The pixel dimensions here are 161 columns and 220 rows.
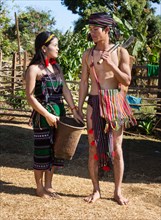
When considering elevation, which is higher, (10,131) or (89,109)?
(89,109)

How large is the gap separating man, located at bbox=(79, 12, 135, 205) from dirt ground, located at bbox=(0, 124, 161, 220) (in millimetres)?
226

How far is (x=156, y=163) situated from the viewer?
258 inches

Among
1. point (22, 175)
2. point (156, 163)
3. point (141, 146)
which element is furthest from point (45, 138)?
point (141, 146)

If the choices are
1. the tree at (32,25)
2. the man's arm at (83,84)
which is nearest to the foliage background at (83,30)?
the tree at (32,25)

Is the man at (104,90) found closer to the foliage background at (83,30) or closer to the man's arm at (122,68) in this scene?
the man's arm at (122,68)

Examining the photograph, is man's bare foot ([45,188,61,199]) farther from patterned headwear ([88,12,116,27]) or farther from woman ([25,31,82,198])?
patterned headwear ([88,12,116,27])

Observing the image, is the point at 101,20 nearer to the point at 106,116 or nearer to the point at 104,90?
the point at 104,90

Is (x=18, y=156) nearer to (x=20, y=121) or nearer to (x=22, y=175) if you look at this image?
(x=22, y=175)

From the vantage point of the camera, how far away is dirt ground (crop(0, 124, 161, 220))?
390cm

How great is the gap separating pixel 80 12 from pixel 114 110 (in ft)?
84.9

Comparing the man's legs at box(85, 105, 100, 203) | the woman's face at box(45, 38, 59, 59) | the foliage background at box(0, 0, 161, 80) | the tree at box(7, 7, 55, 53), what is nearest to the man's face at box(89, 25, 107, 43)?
the woman's face at box(45, 38, 59, 59)

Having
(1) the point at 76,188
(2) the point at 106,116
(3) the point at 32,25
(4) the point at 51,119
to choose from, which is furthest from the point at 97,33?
(3) the point at 32,25

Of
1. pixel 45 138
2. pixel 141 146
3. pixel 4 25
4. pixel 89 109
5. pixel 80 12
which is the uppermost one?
pixel 80 12

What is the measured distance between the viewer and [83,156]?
6.81 meters
